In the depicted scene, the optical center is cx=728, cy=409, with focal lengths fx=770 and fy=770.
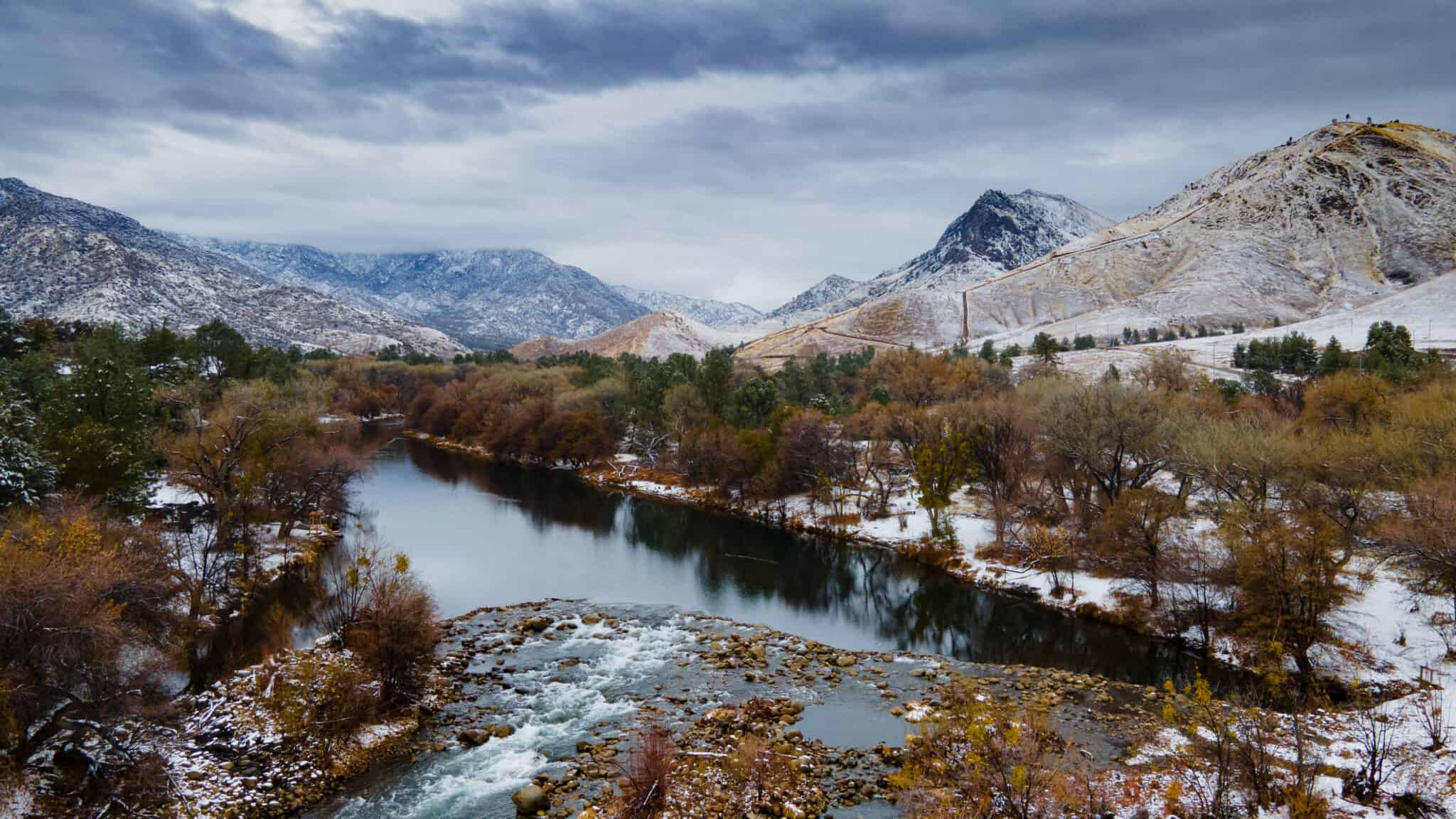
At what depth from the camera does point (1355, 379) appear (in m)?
52.5

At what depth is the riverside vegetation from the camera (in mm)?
19484

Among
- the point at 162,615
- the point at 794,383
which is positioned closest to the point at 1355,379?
the point at 794,383

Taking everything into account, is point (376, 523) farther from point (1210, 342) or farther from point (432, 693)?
point (1210, 342)

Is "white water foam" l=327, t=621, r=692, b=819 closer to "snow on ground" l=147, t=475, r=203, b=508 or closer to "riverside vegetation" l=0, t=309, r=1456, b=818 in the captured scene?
"riverside vegetation" l=0, t=309, r=1456, b=818

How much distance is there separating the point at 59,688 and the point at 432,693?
1086 cm

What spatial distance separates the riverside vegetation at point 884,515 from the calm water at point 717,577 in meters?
3.52

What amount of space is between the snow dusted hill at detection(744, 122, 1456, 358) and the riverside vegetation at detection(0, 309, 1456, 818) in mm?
80120

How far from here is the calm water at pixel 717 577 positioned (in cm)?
3553

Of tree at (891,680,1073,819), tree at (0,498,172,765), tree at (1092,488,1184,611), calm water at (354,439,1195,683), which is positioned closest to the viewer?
tree at (891,680,1073,819)

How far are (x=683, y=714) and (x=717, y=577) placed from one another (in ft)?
64.6

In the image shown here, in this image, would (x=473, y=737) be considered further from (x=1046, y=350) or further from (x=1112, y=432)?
(x=1046, y=350)

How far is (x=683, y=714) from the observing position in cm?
2633

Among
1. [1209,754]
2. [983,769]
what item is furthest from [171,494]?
[1209,754]

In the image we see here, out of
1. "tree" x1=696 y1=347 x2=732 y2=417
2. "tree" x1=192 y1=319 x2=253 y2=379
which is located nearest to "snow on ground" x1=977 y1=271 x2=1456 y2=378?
"tree" x1=696 y1=347 x2=732 y2=417
